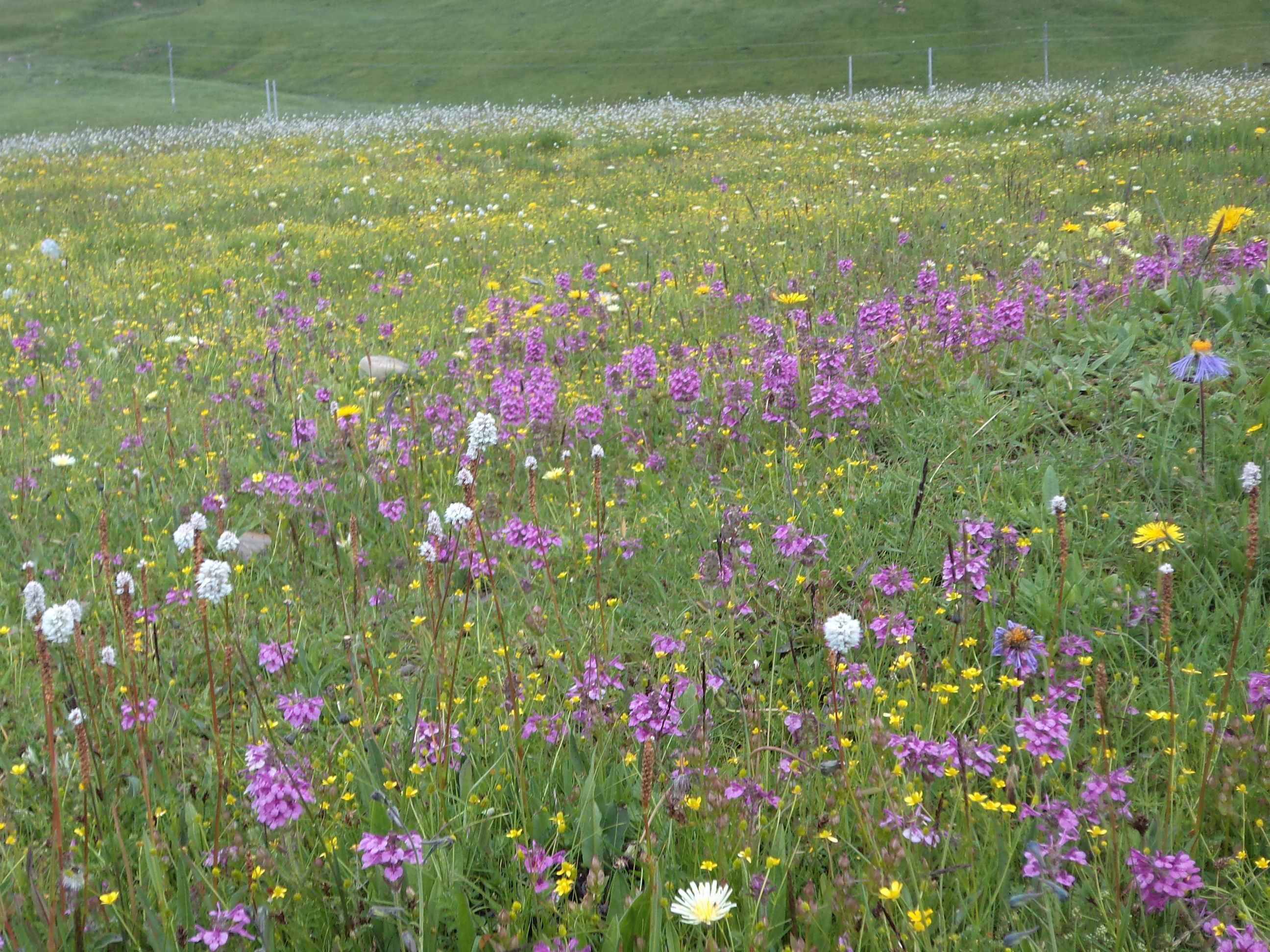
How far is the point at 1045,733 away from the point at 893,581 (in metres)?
0.83

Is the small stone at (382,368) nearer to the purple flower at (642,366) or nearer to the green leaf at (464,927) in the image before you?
the purple flower at (642,366)

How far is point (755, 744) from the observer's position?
2436 mm

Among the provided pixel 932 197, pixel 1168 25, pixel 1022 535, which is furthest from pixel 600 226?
pixel 1168 25

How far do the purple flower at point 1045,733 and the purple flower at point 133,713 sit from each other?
77.4 inches

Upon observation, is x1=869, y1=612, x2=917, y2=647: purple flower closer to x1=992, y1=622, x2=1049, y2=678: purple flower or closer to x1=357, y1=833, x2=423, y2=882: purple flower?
x1=992, y1=622, x2=1049, y2=678: purple flower

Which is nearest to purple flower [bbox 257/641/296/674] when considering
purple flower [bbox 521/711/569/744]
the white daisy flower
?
purple flower [bbox 521/711/569/744]

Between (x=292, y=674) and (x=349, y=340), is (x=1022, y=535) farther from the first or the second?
(x=349, y=340)

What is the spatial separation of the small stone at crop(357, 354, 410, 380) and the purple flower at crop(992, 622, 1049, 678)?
4.33m

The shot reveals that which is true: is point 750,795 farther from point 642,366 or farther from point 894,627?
point 642,366

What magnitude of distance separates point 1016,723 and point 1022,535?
4.37 feet

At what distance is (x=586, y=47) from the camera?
7019 cm

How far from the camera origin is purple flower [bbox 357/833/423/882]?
178cm

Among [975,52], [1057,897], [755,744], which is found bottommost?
[755,744]

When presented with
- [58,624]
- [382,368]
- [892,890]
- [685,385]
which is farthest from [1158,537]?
[382,368]
